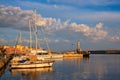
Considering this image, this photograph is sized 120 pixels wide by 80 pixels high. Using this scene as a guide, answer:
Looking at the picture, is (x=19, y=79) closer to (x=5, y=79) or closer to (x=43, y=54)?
(x=5, y=79)

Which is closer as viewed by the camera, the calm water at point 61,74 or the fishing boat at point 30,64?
the calm water at point 61,74

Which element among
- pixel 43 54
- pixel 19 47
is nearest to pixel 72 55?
pixel 19 47

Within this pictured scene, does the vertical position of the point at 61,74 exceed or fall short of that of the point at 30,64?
it falls short

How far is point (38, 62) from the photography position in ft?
202

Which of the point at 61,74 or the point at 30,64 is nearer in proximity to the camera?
the point at 61,74

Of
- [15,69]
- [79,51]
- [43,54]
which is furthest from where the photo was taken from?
[79,51]

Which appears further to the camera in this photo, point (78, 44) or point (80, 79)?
point (78, 44)

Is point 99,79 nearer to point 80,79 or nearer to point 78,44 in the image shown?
point 80,79

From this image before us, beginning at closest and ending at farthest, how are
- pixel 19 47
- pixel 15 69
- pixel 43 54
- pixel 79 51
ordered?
pixel 15 69 < pixel 43 54 < pixel 19 47 < pixel 79 51

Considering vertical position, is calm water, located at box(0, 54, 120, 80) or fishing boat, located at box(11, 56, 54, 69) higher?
fishing boat, located at box(11, 56, 54, 69)

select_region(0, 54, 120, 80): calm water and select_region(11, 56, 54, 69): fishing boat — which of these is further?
select_region(11, 56, 54, 69): fishing boat

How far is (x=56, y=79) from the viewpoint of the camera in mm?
44281

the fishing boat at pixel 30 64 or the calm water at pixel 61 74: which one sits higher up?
the fishing boat at pixel 30 64

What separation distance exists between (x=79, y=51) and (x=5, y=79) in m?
127
